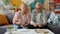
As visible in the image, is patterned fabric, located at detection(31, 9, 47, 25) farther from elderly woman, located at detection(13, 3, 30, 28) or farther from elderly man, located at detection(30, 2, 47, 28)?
elderly woman, located at detection(13, 3, 30, 28)

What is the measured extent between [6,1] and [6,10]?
310 mm

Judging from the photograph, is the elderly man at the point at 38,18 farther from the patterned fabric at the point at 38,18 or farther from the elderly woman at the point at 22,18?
the elderly woman at the point at 22,18

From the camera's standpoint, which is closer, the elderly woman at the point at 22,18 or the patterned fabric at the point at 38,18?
the elderly woman at the point at 22,18

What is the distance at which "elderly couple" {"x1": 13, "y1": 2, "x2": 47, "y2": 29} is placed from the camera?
3275 millimetres

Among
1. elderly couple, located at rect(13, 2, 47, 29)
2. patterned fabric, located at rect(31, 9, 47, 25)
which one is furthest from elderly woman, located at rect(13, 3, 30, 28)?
patterned fabric, located at rect(31, 9, 47, 25)

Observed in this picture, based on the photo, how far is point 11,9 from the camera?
4.83 metres

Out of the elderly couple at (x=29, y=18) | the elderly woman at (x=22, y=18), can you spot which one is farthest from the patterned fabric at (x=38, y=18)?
the elderly woman at (x=22, y=18)

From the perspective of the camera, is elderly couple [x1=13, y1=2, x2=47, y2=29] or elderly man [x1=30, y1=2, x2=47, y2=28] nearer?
elderly couple [x1=13, y1=2, x2=47, y2=29]

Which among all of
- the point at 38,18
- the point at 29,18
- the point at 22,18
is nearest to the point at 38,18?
the point at 38,18

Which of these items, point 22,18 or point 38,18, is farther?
point 38,18

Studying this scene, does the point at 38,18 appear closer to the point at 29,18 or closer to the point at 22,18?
the point at 29,18

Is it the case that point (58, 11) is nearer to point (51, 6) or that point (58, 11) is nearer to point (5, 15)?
point (51, 6)

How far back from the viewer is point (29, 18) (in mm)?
3359

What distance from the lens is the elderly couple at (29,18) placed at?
328 centimetres
